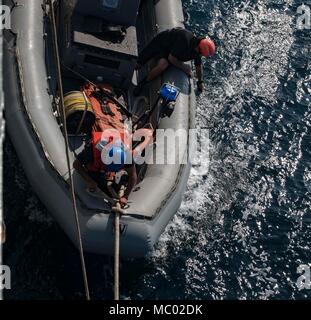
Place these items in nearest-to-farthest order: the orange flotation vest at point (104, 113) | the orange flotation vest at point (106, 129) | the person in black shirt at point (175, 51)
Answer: the orange flotation vest at point (106, 129) < the orange flotation vest at point (104, 113) < the person in black shirt at point (175, 51)

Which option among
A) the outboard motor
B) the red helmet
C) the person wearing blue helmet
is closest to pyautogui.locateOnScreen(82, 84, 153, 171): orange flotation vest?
the person wearing blue helmet

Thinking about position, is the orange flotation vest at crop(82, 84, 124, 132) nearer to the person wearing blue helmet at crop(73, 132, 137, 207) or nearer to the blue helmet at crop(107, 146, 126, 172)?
the person wearing blue helmet at crop(73, 132, 137, 207)

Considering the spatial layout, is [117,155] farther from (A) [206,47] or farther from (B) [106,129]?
(A) [206,47]

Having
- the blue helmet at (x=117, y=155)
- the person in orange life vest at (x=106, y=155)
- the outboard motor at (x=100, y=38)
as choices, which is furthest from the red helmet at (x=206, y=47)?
the blue helmet at (x=117, y=155)

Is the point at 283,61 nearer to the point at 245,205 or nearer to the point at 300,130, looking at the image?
the point at 300,130

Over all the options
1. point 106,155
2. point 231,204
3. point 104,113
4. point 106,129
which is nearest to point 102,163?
point 106,155

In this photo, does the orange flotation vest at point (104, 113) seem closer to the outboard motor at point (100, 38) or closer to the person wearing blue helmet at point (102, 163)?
the outboard motor at point (100, 38)
